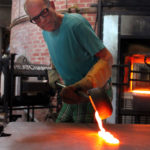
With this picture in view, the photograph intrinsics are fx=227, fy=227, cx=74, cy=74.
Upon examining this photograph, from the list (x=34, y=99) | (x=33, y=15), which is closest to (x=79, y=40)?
(x=33, y=15)

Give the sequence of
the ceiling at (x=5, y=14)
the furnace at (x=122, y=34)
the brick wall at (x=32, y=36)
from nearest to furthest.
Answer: the furnace at (x=122, y=34), the brick wall at (x=32, y=36), the ceiling at (x=5, y=14)

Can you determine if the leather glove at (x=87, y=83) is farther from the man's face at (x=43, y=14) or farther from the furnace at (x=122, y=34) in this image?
the furnace at (x=122, y=34)

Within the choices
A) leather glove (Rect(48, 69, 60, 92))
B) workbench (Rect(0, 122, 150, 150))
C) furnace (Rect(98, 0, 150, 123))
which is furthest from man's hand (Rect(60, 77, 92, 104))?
furnace (Rect(98, 0, 150, 123))

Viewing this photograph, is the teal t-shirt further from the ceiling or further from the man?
the ceiling

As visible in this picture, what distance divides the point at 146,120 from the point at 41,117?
1805 mm

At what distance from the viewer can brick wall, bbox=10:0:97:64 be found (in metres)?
3.68

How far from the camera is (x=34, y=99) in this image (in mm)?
3424

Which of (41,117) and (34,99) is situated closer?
(34,99)

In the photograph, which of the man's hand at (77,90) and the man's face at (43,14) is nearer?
the man's hand at (77,90)

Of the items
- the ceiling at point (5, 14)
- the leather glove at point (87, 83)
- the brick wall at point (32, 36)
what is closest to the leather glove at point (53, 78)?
the leather glove at point (87, 83)

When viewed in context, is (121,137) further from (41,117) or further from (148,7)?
(41,117)

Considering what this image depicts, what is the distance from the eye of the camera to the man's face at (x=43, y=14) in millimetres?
1293

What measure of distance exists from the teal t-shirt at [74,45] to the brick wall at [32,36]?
7.66ft

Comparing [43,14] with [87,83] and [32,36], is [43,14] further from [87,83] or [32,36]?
[32,36]
